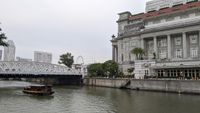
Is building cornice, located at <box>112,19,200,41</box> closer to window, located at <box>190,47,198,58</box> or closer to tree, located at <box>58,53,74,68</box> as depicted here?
window, located at <box>190,47,198,58</box>

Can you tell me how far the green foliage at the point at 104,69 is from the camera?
111m

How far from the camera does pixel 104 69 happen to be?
4505 inches

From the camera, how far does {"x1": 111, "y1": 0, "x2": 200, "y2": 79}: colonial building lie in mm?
93250

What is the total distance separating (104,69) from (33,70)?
30336mm

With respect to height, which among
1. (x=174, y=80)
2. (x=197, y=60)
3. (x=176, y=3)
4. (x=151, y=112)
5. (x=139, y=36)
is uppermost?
(x=176, y=3)

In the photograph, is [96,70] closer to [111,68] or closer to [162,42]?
[111,68]

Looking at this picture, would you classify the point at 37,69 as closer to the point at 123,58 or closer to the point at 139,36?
the point at 123,58

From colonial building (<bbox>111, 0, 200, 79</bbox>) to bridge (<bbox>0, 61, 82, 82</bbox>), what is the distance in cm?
2524

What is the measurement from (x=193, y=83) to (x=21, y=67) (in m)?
72.4

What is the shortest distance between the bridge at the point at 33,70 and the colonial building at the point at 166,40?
25238 millimetres

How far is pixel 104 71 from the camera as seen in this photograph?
11525cm

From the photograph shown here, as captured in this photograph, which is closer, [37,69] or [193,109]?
[193,109]

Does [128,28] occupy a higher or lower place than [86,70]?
higher

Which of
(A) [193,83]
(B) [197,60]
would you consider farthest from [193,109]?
(B) [197,60]
